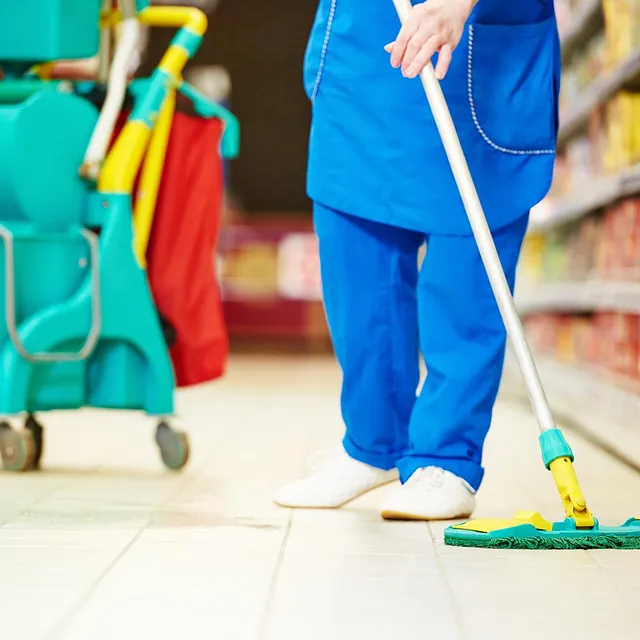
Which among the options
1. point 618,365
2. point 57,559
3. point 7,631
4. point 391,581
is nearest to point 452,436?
point 391,581

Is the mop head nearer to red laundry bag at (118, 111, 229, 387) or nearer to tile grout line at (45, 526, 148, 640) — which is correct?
tile grout line at (45, 526, 148, 640)

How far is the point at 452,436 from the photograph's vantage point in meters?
2.00

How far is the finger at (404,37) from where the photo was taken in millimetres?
1781

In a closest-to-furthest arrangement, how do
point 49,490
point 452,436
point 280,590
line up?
point 280,590, point 452,436, point 49,490

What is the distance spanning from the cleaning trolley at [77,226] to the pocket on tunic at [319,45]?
22.4 inches

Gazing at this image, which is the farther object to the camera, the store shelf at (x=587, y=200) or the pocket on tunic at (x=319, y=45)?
the store shelf at (x=587, y=200)

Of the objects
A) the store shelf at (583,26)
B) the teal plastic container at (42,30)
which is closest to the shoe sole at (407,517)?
the teal plastic container at (42,30)

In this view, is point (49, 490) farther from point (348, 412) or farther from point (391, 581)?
point (391, 581)

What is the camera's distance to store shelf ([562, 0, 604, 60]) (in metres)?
4.13

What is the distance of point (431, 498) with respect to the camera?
1945mm

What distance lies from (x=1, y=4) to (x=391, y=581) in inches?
64.4

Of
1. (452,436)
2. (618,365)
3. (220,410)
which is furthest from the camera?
(220,410)

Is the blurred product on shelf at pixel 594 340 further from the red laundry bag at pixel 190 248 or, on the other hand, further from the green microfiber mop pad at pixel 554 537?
the green microfiber mop pad at pixel 554 537

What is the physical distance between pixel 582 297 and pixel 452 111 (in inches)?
86.4
